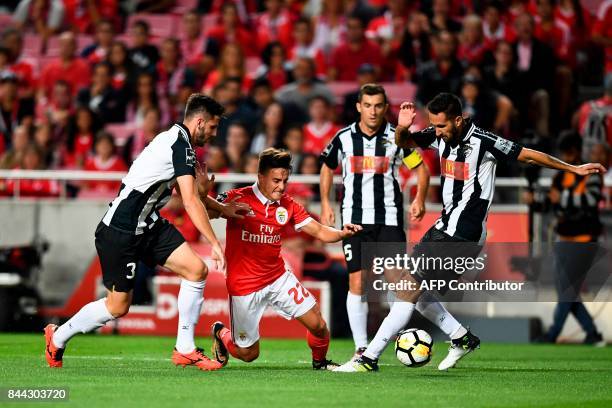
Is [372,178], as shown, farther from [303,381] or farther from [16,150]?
[16,150]

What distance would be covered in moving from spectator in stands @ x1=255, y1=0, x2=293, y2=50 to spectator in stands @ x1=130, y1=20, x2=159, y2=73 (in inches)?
70.2

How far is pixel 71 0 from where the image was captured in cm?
2331

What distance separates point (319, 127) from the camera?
1752cm

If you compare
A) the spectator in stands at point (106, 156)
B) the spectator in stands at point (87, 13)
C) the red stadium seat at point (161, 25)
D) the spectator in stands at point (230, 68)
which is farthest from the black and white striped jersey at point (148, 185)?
the spectator in stands at point (87, 13)

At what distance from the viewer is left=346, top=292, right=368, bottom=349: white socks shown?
456 inches

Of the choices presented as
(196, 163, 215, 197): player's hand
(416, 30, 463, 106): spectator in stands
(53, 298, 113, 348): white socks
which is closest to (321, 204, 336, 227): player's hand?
(196, 163, 215, 197): player's hand

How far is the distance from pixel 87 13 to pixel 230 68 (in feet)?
15.6

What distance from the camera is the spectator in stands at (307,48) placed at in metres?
19.7

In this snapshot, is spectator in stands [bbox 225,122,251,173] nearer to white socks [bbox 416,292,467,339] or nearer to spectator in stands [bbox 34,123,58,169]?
spectator in stands [bbox 34,123,58,169]

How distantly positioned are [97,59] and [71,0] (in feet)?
8.60

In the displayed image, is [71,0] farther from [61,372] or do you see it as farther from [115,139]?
[61,372]

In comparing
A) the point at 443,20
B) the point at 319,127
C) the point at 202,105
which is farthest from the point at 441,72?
the point at 202,105

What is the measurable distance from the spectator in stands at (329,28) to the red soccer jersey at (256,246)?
31.7 ft

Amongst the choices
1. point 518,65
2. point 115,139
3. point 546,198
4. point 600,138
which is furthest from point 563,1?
point 115,139
